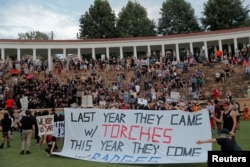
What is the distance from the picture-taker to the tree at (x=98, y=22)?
59438 mm

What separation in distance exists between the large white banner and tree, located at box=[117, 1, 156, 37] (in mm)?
47223

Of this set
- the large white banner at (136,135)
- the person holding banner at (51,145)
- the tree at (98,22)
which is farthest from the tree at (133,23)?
the large white banner at (136,135)

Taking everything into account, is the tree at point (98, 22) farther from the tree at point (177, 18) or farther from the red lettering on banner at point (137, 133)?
the red lettering on banner at point (137, 133)

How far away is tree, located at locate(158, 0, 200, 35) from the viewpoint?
62469 millimetres

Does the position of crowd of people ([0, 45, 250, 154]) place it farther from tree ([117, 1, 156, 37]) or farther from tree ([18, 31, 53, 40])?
tree ([18, 31, 53, 40])

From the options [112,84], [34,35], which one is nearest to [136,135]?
[112,84]

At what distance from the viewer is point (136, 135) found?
1120 centimetres

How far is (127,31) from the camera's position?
2398 inches

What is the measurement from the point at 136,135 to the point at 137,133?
7cm

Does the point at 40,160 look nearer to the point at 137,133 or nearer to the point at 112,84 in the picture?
the point at 137,133

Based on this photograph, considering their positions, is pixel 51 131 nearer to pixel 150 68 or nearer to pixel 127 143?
pixel 127 143

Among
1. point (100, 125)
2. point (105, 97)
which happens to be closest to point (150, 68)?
point (105, 97)

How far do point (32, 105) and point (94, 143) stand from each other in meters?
13.6

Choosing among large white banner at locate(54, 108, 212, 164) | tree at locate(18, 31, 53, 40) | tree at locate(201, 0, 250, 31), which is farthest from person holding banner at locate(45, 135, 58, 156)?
tree at locate(18, 31, 53, 40)
